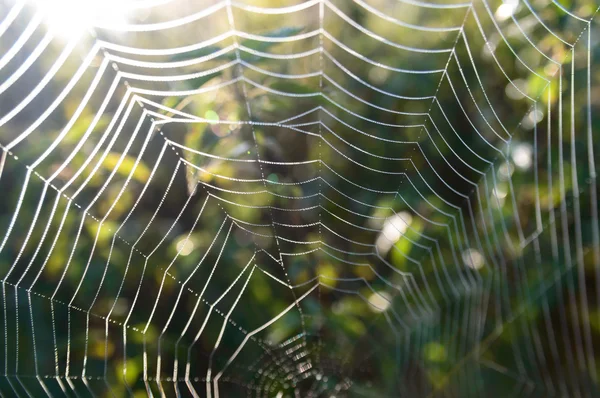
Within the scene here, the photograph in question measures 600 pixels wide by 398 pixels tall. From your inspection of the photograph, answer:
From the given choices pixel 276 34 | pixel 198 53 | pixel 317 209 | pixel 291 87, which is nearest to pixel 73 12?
pixel 198 53

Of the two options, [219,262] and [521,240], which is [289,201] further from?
[521,240]

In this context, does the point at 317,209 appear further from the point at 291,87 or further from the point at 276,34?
the point at 276,34

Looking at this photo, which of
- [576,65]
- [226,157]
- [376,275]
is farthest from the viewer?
[376,275]

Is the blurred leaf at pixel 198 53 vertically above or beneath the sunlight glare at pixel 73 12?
above

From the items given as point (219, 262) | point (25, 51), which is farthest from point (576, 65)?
point (25, 51)

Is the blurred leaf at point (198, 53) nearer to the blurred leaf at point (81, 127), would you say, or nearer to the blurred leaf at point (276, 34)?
the blurred leaf at point (276, 34)

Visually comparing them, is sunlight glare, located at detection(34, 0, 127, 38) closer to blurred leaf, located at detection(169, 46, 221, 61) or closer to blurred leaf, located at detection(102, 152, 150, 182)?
blurred leaf, located at detection(169, 46, 221, 61)

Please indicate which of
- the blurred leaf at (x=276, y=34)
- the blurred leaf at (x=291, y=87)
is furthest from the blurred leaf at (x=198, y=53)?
the blurred leaf at (x=291, y=87)

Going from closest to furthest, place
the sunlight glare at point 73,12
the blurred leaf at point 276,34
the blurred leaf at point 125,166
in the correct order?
1. the sunlight glare at point 73,12
2. the blurred leaf at point 276,34
3. the blurred leaf at point 125,166
